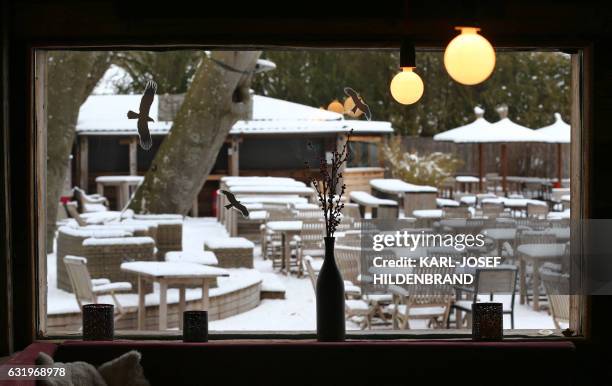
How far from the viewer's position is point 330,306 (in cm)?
460

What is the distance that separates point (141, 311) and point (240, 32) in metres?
4.48

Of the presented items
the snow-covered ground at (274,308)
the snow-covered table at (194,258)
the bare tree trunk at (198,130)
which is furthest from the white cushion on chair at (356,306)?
the bare tree trunk at (198,130)

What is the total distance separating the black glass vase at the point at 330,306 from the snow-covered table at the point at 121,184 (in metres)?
15.9

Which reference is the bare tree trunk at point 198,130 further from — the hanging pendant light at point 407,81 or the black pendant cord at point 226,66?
the hanging pendant light at point 407,81

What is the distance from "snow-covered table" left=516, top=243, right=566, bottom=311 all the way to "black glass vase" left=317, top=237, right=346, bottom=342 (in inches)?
212

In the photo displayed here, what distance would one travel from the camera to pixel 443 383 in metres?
4.46

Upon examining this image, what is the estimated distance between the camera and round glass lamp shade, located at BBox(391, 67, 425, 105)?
4.50 meters

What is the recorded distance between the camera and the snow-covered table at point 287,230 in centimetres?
1230

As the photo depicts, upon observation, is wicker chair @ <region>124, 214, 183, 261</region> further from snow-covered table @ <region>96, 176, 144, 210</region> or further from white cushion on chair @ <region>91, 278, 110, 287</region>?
snow-covered table @ <region>96, 176, 144, 210</region>

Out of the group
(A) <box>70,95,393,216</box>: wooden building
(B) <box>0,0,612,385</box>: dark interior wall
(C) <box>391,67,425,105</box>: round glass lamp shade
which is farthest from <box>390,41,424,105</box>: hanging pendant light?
(A) <box>70,95,393,216</box>: wooden building

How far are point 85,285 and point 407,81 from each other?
4.72 metres

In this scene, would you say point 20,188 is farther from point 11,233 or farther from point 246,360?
point 246,360

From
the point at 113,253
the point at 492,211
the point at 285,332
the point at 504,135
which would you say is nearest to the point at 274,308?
the point at 113,253

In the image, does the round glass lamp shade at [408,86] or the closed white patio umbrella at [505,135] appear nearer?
the round glass lamp shade at [408,86]
